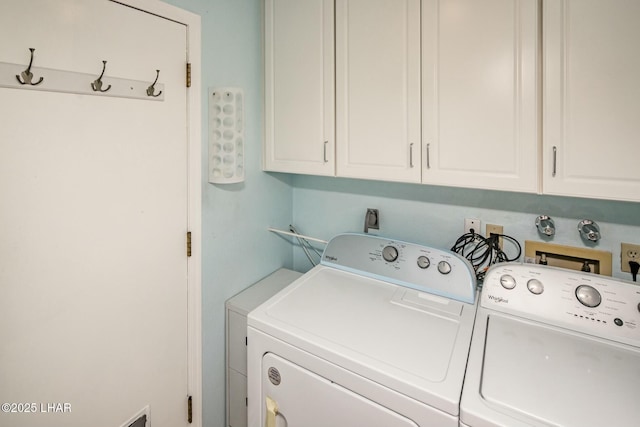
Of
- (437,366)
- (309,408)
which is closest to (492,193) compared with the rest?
(437,366)

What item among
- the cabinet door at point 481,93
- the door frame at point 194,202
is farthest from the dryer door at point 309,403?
the cabinet door at point 481,93

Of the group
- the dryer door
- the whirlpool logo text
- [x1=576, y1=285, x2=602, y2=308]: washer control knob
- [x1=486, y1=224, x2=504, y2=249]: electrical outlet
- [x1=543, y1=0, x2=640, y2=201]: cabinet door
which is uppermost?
[x1=543, y1=0, x2=640, y2=201]: cabinet door

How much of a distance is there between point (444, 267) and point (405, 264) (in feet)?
0.57

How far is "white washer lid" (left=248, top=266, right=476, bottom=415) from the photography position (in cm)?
96

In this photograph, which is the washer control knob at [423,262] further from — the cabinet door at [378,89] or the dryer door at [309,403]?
the dryer door at [309,403]

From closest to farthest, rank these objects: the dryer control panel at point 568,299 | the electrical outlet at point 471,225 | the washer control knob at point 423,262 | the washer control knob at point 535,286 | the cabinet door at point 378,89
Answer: the dryer control panel at point 568,299, the washer control knob at point 535,286, the cabinet door at point 378,89, the washer control knob at point 423,262, the electrical outlet at point 471,225

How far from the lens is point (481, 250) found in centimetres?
161

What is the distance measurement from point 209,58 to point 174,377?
1.48 m

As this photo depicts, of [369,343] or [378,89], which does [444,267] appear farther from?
[378,89]

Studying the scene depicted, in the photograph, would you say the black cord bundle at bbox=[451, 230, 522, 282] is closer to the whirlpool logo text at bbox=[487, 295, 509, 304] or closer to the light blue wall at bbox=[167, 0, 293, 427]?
the whirlpool logo text at bbox=[487, 295, 509, 304]

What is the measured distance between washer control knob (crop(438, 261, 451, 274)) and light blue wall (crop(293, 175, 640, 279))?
26 centimetres

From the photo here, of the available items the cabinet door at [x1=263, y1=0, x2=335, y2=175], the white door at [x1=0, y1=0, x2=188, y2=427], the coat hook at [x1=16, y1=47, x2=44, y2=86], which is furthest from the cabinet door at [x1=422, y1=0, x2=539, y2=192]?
the coat hook at [x1=16, y1=47, x2=44, y2=86]

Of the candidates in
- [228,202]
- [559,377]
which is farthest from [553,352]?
[228,202]

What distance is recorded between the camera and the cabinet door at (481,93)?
1164 millimetres
